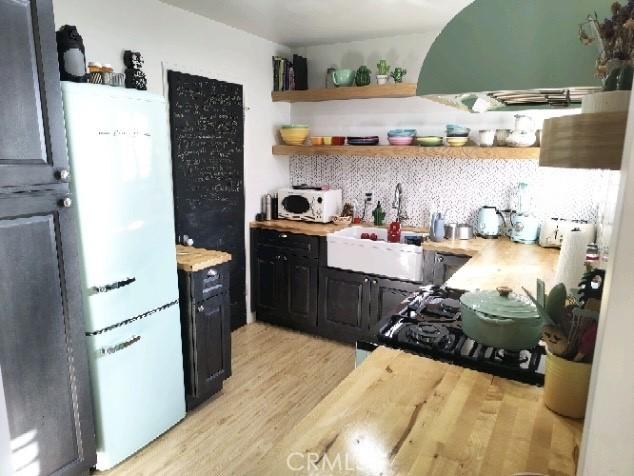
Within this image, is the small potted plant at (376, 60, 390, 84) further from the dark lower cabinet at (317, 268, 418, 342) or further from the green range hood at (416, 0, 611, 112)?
the green range hood at (416, 0, 611, 112)

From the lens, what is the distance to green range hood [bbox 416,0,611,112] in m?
1.07

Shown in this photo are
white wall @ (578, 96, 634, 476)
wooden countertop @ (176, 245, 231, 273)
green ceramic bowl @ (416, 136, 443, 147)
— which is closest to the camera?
white wall @ (578, 96, 634, 476)

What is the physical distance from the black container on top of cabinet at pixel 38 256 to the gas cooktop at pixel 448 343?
1397 millimetres

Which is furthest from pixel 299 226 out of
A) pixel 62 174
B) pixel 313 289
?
pixel 62 174

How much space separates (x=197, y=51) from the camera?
3.22 meters

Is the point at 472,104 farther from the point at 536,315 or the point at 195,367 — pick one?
the point at 195,367

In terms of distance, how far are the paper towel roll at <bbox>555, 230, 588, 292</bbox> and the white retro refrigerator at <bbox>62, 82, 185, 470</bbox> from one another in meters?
1.92

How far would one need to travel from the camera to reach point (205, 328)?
2.62m

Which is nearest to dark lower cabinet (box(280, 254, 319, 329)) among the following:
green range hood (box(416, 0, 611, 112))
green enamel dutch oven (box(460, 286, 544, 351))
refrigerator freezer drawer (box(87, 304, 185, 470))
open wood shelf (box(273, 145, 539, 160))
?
open wood shelf (box(273, 145, 539, 160))

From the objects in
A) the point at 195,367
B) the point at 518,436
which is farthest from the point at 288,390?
the point at 518,436

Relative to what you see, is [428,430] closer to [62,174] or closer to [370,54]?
[62,174]

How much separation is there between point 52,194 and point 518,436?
6.14ft

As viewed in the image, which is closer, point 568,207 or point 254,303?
point 568,207

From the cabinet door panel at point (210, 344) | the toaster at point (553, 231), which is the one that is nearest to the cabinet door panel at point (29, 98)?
the cabinet door panel at point (210, 344)
